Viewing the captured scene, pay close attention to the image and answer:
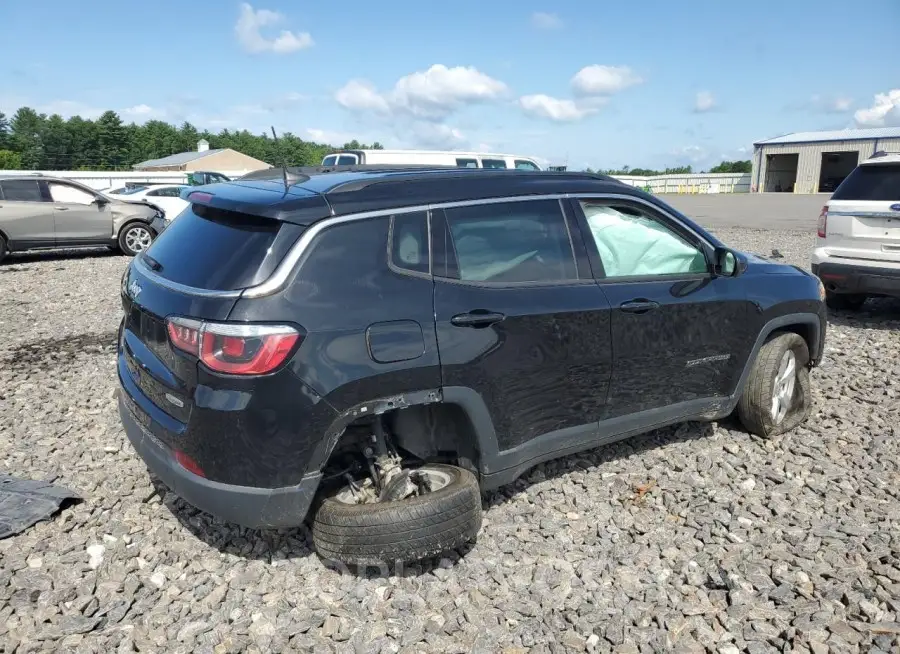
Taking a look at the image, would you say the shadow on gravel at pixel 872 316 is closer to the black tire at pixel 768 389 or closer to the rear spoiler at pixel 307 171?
the black tire at pixel 768 389

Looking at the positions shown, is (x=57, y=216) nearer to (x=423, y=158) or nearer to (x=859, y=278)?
(x=423, y=158)

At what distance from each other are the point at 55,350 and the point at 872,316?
905 centimetres

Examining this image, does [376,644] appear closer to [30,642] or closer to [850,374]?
[30,642]

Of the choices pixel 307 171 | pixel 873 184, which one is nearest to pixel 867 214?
pixel 873 184

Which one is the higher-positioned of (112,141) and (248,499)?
(112,141)

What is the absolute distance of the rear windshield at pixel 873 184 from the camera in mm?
7238

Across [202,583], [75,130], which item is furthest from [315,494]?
[75,130]

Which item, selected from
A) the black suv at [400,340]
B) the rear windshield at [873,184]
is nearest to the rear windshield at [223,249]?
the black suv at [400,340]

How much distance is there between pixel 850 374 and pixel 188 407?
547 cm

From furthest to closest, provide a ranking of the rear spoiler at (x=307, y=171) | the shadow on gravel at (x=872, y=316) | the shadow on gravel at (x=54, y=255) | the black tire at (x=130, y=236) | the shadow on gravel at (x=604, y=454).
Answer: the black tire at (x=130, y=236), the shadow on gravel at (x=54, y=255), the shadow on gravel at (x=872, y=316), the shadow on gravel at (x=604, y=454), the rear spoiler at (x=307, y=171)

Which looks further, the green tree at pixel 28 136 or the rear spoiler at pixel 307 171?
the green tree at pixel 28 136

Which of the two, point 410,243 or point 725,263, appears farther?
point 725,263

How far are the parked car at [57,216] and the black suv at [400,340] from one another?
10.2 metres

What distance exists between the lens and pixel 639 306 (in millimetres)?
3654
